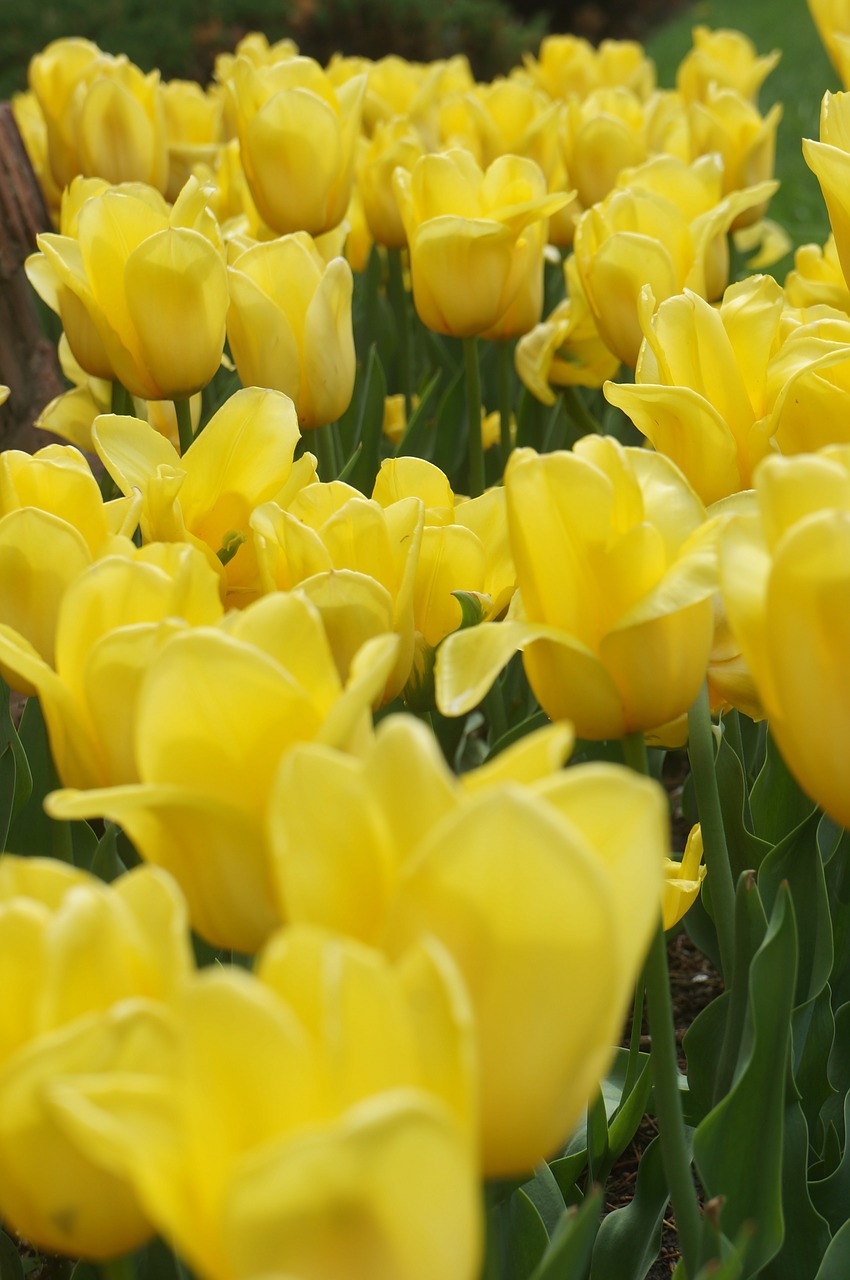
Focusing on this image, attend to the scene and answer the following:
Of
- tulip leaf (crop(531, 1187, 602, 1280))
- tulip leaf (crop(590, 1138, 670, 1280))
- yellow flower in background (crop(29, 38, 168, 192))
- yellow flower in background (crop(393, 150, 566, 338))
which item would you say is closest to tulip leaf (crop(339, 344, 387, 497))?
yellow flower in background (crop(393, 150, 566, 338))

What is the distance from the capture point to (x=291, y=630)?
2.23ft

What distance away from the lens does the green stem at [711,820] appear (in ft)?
3.11

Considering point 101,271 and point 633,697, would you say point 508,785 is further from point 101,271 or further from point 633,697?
point 101,271

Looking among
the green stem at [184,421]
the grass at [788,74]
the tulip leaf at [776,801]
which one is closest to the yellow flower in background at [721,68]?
the grass at [788,74]

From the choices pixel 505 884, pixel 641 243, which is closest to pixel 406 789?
pixel 505 884

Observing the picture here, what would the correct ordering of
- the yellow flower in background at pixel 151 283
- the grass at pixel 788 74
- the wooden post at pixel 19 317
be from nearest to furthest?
the yellow flower in background at pixel 151 283, the wooden post at pixel 19 317, the grass at pixel 788 74

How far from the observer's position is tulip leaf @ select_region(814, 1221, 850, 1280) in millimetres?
852

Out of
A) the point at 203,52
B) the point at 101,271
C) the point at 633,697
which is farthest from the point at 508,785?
the point at 203,52

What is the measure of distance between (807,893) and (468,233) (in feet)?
2.96

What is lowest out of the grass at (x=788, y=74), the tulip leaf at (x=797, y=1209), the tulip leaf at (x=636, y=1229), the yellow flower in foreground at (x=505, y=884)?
the grass at (x=788, y=74)

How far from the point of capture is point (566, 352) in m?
1.99

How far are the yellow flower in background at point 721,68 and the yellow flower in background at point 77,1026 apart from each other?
3027 millimetres

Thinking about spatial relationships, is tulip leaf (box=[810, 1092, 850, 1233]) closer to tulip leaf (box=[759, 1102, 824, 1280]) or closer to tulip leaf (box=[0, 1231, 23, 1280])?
tulip leaf (box=[759, 1102, 824, 1280])

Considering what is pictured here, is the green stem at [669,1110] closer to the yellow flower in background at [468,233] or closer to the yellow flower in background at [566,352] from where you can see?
the yellow flower in background at [468,233]
